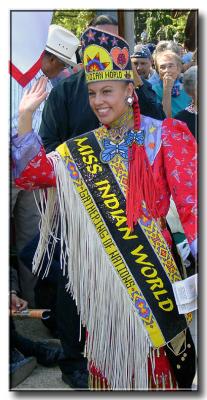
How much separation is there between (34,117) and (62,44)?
30cm

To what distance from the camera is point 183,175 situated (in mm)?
2590

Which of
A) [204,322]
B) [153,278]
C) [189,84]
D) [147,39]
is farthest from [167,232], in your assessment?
[147,39]

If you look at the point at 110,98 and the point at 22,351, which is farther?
the point at 22,351

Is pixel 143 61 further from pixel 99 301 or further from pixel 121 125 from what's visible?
pixel 99 301

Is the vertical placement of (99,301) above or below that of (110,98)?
below

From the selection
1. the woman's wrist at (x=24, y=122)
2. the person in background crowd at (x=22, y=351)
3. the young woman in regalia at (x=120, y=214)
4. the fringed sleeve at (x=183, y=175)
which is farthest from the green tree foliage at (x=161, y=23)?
the person in background crowd at (x=22, y=351)

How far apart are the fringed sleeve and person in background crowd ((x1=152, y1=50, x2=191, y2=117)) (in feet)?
0.45

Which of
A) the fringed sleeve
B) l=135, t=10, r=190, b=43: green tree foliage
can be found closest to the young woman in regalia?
the fringed sleeve

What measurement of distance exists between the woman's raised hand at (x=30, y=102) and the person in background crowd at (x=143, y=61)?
0.36 metres

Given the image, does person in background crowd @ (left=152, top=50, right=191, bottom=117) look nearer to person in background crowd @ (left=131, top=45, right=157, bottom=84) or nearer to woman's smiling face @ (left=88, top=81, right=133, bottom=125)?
person in background crowd @ (left=131, top=45, right=157, bottom=84)

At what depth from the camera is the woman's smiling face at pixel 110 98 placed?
2613 mm

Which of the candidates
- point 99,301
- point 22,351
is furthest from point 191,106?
point 22,351

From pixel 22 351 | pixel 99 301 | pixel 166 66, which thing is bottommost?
pixel 22 351

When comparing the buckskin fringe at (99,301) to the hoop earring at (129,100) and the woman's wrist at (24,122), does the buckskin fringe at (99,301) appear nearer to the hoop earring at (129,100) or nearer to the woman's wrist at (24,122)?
the woman's wrist at (24,122)
